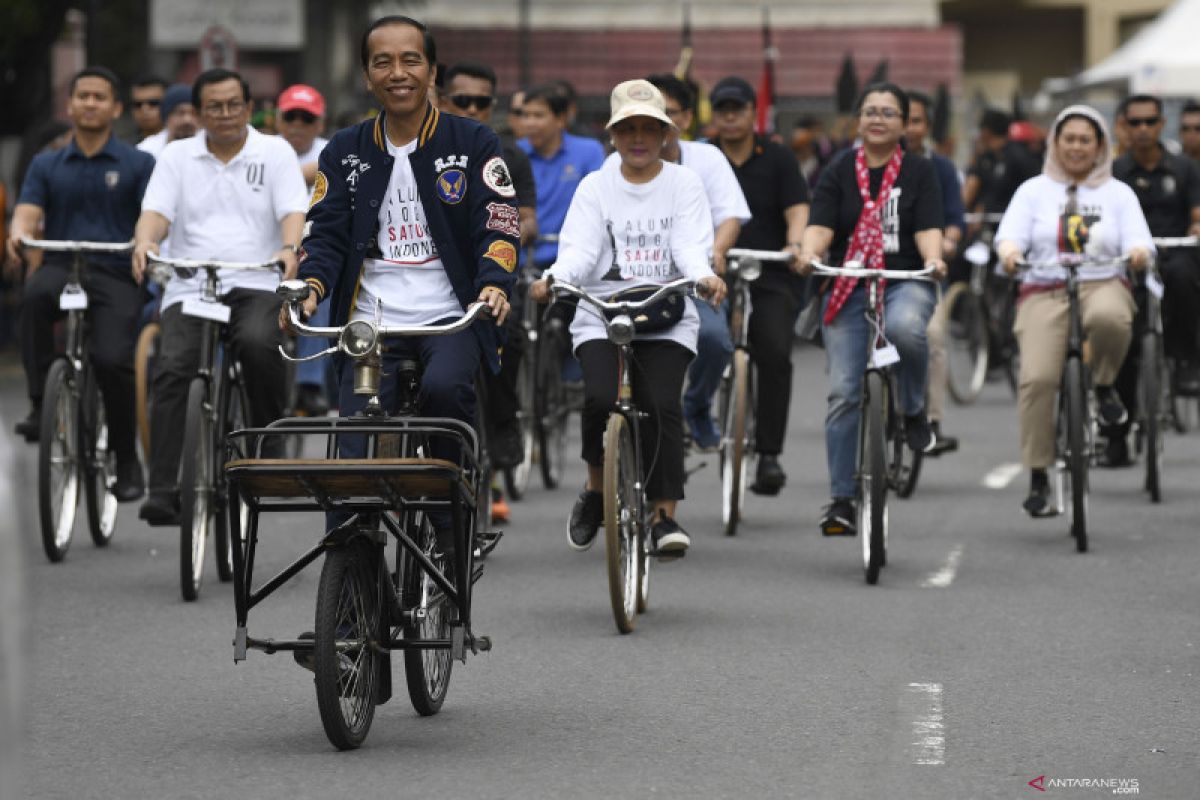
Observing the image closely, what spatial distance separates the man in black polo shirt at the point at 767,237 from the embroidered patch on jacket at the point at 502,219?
4.66 metres

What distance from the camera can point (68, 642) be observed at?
8.67 metres

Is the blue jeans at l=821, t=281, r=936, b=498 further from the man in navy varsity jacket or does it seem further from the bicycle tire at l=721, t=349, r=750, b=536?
the man in navy varsity jacket

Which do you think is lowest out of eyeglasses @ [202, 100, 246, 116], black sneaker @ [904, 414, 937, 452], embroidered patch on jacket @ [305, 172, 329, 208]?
black sneaker @ [904, 414, 937, 452]

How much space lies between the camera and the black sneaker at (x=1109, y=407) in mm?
12047

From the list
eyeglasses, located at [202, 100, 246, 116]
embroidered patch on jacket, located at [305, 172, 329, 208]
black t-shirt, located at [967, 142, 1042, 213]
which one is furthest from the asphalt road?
black t-shirt, located at [967, 142, 1042, 213]

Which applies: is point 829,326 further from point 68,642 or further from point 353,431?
point 353,431

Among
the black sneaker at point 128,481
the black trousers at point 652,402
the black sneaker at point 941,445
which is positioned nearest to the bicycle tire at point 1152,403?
the black sneaker at point 941,445

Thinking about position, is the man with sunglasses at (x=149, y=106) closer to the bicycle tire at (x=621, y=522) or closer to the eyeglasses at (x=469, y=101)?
the eyeglasses at (x=469, y=101)

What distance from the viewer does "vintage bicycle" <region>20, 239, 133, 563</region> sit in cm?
1040

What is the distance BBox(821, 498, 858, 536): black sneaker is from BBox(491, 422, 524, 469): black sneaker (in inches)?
63.6

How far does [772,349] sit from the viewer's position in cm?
1194

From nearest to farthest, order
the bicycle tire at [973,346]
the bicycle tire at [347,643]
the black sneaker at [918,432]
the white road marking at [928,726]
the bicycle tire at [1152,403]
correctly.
Answer: the bicycle tire at [347,643] < the white road marking at [928,726] < the black sneaker at [918,432] < the bicycle tire at [1152,403] < the bicycle tire at [973,346]

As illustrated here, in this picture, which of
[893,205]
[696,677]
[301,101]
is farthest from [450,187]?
[301,101]

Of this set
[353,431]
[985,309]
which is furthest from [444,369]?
[985,309]
